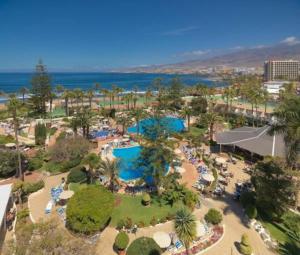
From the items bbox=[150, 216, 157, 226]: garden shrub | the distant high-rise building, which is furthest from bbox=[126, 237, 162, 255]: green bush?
the distant high-rise building

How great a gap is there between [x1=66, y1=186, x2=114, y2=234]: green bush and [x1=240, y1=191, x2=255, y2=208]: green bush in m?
8.89

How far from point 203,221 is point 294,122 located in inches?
305

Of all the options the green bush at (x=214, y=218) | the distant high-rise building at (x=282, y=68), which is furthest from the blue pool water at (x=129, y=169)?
the distant high-rise building at (x=282, y=68)

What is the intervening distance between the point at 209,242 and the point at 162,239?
2.62 metres

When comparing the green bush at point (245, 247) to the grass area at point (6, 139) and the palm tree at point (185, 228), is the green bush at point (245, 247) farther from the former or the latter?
the grass area at point (6, 139)

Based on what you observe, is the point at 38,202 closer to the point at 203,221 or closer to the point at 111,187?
the point at 111,187

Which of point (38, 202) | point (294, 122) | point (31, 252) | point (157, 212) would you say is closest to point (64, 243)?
point (31, 252)

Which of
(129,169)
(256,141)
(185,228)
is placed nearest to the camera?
(185,228)

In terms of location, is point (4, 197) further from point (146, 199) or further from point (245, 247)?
point (245, 247)

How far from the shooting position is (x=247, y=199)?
16.9 m

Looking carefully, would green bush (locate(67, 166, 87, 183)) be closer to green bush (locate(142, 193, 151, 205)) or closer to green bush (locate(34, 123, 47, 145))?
green bush (locate(142, 193, 151, 205))

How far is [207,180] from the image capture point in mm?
19578

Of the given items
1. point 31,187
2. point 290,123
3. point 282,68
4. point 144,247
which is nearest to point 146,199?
point 144,247

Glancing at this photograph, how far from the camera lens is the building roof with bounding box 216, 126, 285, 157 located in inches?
920
